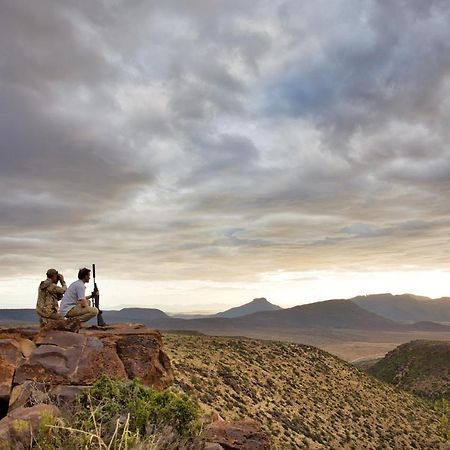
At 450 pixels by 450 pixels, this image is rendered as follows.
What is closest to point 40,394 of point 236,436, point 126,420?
point 126,420

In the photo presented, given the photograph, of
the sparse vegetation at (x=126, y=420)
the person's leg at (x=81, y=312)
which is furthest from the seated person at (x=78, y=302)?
the sparse vegetation at (x=126, y=420)

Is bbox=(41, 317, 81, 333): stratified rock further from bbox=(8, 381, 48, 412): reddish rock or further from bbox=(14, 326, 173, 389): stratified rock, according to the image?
bbox=(8, 381, 48, 412): reddish rock

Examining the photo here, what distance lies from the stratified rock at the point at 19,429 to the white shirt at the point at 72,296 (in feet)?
24.4

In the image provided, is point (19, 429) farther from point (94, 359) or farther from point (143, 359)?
point (143, 359)

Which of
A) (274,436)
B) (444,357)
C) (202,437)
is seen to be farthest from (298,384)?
(444,357)

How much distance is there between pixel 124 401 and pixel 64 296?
7.14m

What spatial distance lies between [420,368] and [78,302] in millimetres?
92276

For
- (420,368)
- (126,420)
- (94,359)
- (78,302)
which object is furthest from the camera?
(420,368)

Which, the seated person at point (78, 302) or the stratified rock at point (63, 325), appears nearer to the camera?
the stratified rock at point (63, 325)

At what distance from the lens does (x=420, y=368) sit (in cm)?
9181

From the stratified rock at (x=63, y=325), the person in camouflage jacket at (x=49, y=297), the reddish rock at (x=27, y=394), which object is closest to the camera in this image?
the reddish rock at (x=27, y=394)

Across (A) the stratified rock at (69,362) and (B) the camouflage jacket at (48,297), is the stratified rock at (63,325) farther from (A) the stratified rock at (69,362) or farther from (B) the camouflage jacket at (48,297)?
(B) the camouflage jacket at (48,297)

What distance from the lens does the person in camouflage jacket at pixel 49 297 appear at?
16250mm

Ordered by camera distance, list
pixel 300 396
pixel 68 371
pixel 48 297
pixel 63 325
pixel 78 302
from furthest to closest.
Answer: pixel 300 396 < pixel 48 297 < pixel 78 302 < pixel 63 325 < pixel 68 371
